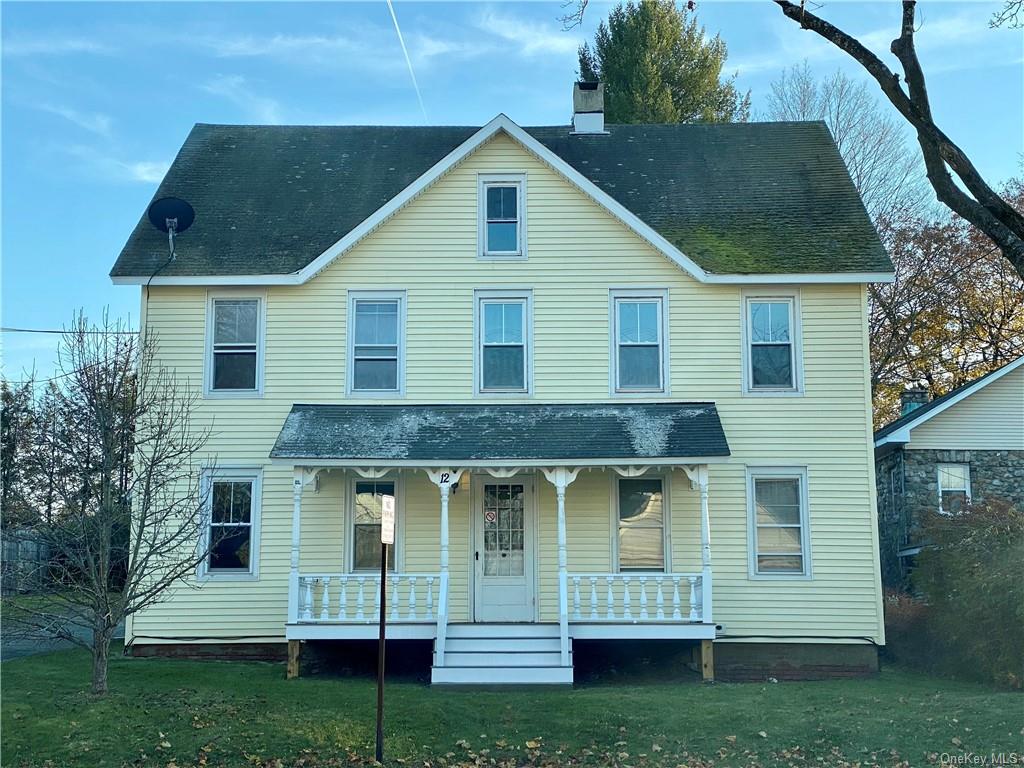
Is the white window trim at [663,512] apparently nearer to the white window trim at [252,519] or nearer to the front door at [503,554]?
the front door at [503,554]

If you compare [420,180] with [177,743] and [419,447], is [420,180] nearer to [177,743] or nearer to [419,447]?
[419,447]

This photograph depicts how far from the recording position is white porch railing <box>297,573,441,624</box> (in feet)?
51.3

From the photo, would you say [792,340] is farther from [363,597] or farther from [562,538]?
[363,597]

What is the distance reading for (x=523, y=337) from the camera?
1736 centimetres

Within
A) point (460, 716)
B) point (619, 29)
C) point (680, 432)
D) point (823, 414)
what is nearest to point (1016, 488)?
point (823, 414)

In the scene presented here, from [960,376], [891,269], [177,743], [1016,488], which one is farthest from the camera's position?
[960,376]

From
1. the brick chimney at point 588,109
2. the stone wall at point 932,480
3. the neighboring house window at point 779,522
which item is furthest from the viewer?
the brick chimney at point 588,109

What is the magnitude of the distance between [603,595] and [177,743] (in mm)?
7382

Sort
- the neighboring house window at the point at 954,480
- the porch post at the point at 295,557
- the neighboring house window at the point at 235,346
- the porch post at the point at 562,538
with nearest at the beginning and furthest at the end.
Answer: the porch post at the point at 562,538, the porch post at the point at 295,557, the neighboring house window at the point at 235,346, the neighboring house window at the point at 954,480

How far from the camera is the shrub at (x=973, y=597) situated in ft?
47.3

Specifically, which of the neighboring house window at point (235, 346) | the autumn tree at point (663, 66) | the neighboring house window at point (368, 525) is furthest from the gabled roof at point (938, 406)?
the autumn tree at point (663, 66)

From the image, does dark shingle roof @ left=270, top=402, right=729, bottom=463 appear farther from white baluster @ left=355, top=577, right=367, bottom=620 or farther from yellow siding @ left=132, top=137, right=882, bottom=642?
white baluster @ left=355, top=577, right=367, bottom=620

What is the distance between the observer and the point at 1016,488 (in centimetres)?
2053

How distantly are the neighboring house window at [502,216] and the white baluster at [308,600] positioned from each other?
591 cm
